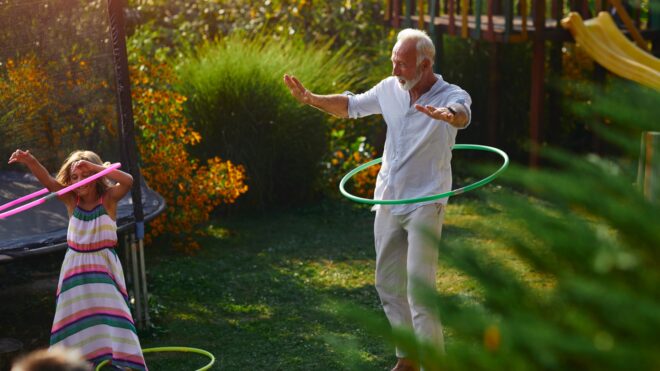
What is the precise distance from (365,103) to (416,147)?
54cm

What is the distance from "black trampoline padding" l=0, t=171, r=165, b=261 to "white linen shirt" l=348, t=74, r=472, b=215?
6.14 feet

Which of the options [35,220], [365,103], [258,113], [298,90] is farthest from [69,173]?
[258,113]

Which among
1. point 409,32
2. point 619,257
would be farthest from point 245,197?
point 619,257

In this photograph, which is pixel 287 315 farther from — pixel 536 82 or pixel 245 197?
pixel 536 82

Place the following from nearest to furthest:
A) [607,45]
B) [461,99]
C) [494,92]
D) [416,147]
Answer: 1. [461,99]
2. [416,147]
3. [607,45]
4. [494,92]

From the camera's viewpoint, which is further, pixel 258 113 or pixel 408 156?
pixel 258 113

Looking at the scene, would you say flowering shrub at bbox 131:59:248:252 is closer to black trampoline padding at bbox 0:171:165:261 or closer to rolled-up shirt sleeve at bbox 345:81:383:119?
black trampoline padding at bbox 0:171:165:261

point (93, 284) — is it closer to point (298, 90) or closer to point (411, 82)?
point (298, 90)

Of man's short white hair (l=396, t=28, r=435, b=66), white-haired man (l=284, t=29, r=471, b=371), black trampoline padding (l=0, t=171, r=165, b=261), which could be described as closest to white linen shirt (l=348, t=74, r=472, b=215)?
white-haired man (l=284, t=29, r=471, b=371)

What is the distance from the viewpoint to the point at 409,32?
15.7 ft

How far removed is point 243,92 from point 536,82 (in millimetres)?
2888

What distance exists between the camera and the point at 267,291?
7.18 m

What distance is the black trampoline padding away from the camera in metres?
5.68

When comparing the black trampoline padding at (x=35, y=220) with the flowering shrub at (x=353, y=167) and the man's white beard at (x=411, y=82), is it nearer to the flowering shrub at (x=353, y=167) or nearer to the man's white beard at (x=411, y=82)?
the man's white beard at (x=411, y=82)
